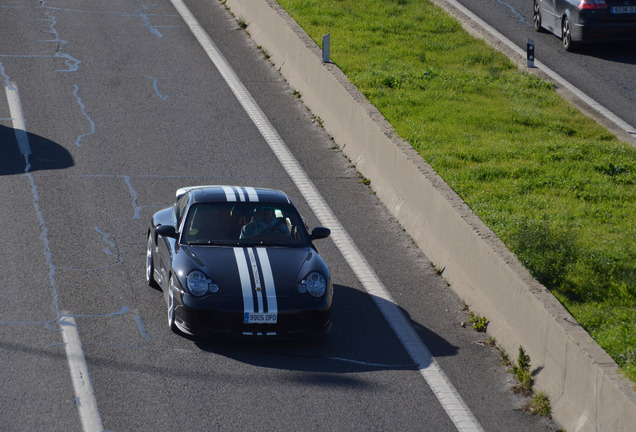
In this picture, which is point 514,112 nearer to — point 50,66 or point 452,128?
point 452,128

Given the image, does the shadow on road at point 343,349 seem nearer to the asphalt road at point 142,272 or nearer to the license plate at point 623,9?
the asphalt road at point 142,272

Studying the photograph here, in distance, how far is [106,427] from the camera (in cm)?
764

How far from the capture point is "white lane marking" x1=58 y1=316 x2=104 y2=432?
7734 millimetres

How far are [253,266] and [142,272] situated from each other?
6.54 feet

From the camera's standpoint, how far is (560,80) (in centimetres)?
1909

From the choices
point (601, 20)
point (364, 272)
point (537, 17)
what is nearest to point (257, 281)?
point (364, 272)

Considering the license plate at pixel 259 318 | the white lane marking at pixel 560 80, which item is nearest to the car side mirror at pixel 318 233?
the license plate at pixel 259 318

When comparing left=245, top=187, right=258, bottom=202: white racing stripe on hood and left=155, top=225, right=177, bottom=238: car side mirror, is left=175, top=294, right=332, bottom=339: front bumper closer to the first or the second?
left=155, top=225, right=177, bottom=238: car side mirror

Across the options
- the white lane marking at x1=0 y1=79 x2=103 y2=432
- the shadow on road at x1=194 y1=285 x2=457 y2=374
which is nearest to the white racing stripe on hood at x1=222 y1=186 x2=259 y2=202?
the shadow on road at x1=194 y1=285 x2=457 y2=374

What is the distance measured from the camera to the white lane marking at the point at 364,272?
8461 millimetres

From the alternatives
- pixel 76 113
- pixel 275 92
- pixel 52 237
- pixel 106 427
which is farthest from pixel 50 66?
pixel 106 427

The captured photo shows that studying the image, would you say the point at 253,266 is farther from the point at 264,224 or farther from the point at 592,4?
the point at 592,4

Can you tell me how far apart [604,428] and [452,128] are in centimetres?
857

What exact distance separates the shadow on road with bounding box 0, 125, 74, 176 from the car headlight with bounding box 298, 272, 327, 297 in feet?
20.2
